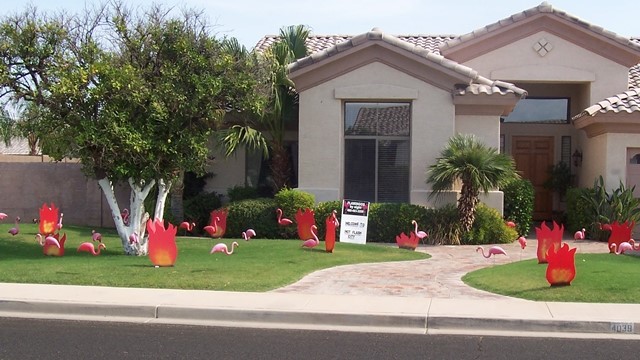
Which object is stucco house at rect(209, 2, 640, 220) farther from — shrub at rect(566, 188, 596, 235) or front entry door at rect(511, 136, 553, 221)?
front entry door at rect(511, 136, 553, 221)

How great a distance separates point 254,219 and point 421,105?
5182 mm

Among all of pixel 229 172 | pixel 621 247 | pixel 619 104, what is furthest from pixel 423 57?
pixel 621 247

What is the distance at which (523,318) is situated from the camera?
8758mm

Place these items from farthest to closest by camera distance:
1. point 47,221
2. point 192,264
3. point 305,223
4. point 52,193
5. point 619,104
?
point 52,193 → point 619,104 → point 305,223 → point 47,221 → point 192,264

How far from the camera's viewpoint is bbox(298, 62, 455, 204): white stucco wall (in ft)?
60.3

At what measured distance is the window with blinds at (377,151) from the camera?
61.7 ft

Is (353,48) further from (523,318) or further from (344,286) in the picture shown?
(523,318)

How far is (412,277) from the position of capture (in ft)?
39.7

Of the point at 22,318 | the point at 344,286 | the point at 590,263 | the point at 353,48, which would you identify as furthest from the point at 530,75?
the point at 22,318

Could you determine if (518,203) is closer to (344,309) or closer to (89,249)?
(344,309)

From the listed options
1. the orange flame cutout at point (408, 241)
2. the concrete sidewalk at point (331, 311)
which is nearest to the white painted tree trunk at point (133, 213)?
the concrete sidewalk at point (331, 311)

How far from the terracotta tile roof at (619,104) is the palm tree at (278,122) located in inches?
309

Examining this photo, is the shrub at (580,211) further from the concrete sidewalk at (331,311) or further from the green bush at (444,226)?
the concrete sidewalk at (331,311)

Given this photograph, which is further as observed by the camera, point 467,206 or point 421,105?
point 421,105
